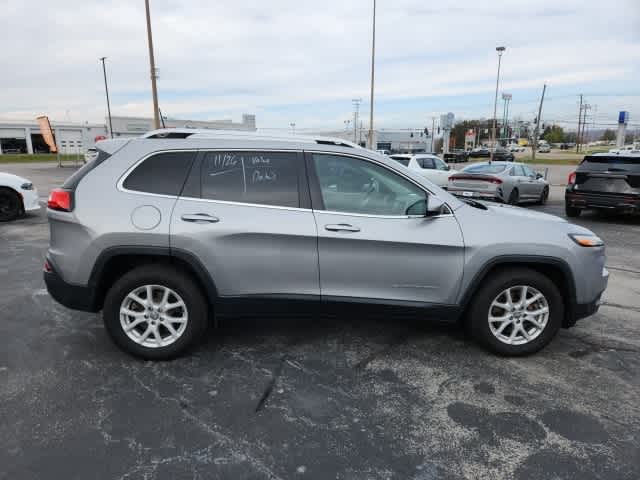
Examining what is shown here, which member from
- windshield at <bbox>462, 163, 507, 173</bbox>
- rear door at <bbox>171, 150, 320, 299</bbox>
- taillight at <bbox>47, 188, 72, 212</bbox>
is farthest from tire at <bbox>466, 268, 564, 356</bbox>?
windshield at <bbox>462, 163, 507, 173</bbox>

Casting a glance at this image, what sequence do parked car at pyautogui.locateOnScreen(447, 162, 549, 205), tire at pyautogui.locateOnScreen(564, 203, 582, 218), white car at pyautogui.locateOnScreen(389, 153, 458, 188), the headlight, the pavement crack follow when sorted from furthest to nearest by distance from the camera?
white car at pyautogui.locateOnScreen(389, 153, 458, 188) < parked car at pyautogui.locateOnScreen(447, 162, 549, 205) < tire at pyautogui.locateOnScreen(564, 203, 582, 218) < the headlight < the pavement crack

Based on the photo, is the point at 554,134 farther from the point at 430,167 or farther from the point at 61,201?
the point at 61,201

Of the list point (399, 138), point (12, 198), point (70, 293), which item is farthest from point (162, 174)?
point (399, 138)

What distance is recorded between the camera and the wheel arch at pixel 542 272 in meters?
3.60

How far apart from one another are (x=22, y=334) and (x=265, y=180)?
2682 millimetres

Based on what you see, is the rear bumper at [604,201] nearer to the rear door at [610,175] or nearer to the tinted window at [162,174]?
the rear door at [610,175]

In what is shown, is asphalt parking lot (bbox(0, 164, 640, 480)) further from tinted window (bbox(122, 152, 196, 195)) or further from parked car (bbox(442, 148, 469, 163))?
parked car (bbox(442, 148, 469, 163))

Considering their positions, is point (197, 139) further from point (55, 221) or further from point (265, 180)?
point (55, 221)

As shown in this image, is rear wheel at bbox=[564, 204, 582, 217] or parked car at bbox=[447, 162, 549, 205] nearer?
rear wheel at bbox=[564, 204, 582, 217]

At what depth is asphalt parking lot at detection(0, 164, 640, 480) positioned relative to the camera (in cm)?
255

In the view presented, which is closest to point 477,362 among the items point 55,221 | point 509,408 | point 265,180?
point 509,408

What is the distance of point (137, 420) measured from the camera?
2.92 meters

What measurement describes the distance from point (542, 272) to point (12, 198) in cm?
1100

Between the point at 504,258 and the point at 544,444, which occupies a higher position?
the point at 504,258
